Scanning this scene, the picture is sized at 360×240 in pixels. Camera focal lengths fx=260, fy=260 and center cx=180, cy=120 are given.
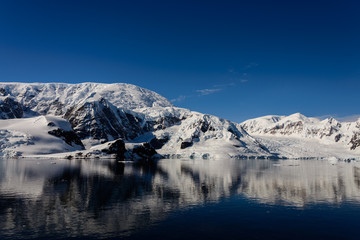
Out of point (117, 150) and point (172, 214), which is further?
point (117, 150)

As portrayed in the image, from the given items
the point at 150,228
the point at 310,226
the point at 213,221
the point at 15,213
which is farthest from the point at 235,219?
the point at 15,213

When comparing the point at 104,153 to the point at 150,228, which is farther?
the point at 104,153

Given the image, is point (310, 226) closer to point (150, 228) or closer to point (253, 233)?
point (253, 233)

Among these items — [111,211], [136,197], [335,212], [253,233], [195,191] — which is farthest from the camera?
[195,191]

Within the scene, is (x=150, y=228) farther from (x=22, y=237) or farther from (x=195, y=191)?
(x=195, y=191)

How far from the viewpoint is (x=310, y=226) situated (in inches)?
1084

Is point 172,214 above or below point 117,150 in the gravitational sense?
below

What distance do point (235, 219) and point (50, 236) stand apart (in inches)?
747

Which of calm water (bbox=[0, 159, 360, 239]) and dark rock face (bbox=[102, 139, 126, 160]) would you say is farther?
dark rock face (bbox=[102, 139, 126, 160])

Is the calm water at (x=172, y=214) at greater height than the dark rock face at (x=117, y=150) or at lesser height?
lesser

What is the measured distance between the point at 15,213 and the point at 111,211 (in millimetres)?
10539

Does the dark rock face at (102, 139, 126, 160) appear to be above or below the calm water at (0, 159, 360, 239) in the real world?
above

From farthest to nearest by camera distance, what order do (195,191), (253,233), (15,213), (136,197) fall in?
(195,191), (136,197), (15,213), (253,233)

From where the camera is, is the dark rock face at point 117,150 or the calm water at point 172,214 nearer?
the calm water at point 172,214
